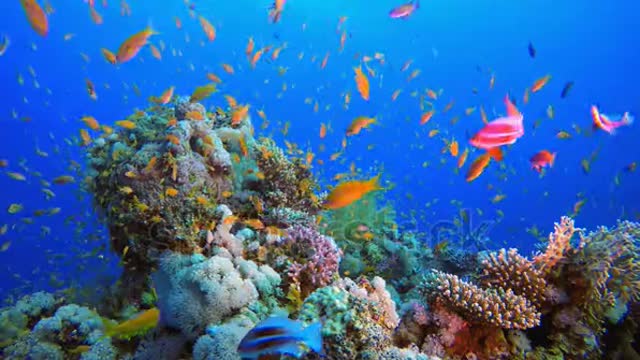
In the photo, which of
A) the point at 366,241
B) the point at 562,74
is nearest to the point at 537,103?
the point at 562,74

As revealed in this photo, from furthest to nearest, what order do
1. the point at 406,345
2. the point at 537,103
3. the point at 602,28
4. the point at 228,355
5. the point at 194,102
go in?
the point at 537,103, the point at 602,28, the point at 194,102, the point at 406,345, the point at 228,355

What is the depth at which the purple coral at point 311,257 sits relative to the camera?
14.8 ft

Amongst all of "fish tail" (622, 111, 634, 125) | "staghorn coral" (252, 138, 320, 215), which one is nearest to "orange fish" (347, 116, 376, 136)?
"staghorn coral" (252, 138, 320, 215)

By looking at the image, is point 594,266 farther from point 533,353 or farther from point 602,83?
point 602,83

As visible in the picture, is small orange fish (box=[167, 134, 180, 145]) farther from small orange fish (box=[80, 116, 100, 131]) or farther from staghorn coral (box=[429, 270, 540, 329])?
staghorn coral (box=[429, 270, 540, 329])

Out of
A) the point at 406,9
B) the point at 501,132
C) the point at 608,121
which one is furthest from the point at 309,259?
the point at 406,9

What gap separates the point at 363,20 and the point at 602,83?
54029 mm

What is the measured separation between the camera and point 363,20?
73.4 metres

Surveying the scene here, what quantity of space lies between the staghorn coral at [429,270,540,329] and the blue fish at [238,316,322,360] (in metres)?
2.41

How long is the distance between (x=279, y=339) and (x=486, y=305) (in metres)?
2.72

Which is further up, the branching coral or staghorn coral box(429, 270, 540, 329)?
the branching coral

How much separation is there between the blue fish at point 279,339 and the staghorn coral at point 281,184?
388cm

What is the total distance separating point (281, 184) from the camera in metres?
6.21

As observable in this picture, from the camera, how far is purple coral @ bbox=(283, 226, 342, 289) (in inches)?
178
